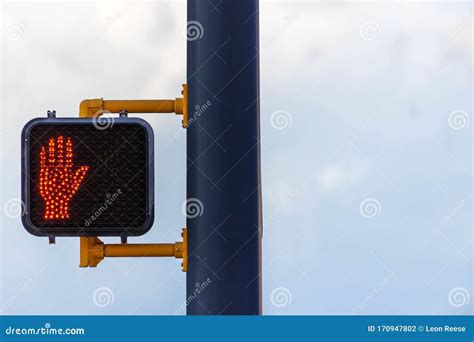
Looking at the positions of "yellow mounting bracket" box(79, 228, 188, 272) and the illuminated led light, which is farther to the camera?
"yellow mounting bracket" box(79, 228, 188, 272)

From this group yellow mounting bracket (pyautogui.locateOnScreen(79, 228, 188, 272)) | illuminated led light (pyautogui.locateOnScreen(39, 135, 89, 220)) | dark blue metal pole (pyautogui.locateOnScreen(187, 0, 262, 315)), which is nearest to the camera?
illuminated led light (pyautogui.locateOnScreen(39, 135, 89, 220))

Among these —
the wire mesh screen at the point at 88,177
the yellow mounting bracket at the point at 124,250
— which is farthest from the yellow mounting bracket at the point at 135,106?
the yellow mounting bracket at the point at 124,250

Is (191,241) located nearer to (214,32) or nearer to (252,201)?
(252,201)

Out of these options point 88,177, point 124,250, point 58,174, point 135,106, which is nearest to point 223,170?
point 135,106

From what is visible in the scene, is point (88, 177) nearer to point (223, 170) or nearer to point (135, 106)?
point (135, 106)

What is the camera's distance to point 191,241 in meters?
4.66

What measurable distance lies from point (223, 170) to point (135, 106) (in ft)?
2.13

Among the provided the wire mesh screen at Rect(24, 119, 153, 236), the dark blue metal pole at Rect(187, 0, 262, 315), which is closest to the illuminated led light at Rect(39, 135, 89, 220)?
the wire mesh screen at Rect(24, 119, 153, 236)

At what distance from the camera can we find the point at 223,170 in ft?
15.2

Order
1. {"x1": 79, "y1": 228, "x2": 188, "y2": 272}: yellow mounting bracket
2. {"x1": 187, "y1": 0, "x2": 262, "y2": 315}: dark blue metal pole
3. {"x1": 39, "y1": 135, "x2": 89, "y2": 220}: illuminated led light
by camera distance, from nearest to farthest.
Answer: {"x1": 39, "y1": 135, "x2": 89, "y2": 220}: illuminated led light < {"x1": 79, "y1": 228, "x2": 188, "y2": 272}: yellow mounting bracket < {"x1": 187, "y1": 0, "x2": 262, "y2": 315}: dark blue metal pole

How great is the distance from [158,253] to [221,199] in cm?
49

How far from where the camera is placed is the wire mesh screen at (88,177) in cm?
412

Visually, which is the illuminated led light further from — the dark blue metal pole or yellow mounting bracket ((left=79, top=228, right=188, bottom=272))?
the dark blue metal pole

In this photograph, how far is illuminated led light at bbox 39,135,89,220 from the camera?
411 centimetres
